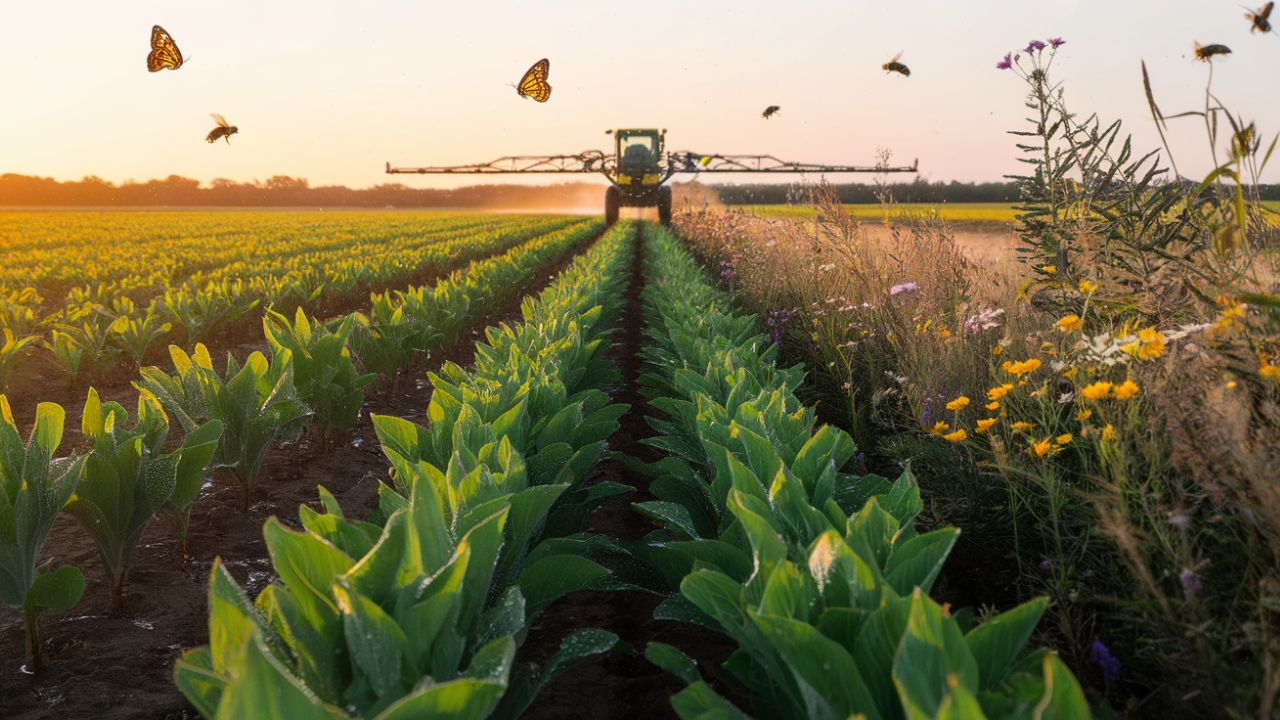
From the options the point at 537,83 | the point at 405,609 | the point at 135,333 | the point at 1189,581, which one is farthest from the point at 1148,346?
the point at 537,83

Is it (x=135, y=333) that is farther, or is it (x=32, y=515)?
(x=135, y=333)

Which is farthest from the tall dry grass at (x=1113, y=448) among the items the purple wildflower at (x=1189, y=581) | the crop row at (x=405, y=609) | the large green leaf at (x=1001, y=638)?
the crop row at (x=405, y=609)

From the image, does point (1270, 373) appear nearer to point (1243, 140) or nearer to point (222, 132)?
point (1243, 140)

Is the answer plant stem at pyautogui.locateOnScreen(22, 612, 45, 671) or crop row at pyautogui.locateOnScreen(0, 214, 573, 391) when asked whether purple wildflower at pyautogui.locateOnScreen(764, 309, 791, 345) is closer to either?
plant stem at pyautogui.locateOnScreen(22, 612, 45, 671)

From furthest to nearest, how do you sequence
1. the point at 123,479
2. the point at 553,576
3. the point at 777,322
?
the point at 777,322 < the point at 123,479 < the point at 553,576

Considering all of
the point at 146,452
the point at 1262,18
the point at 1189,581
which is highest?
the point at 1262,18

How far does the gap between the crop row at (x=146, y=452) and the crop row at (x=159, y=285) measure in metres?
2.71

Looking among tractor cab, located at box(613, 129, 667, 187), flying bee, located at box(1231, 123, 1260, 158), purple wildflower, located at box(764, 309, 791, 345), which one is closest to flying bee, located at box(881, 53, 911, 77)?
purple wildflower, located at box(764, 309, 791, 345)

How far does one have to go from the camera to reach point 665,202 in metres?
28.9

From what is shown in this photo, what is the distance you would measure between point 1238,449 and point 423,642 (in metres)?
1.65

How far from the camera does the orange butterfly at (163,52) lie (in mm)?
8348

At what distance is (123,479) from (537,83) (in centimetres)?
830

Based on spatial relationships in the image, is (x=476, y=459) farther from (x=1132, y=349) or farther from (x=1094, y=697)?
(x=1132, y=349)

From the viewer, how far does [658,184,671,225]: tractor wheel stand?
28.7 m
